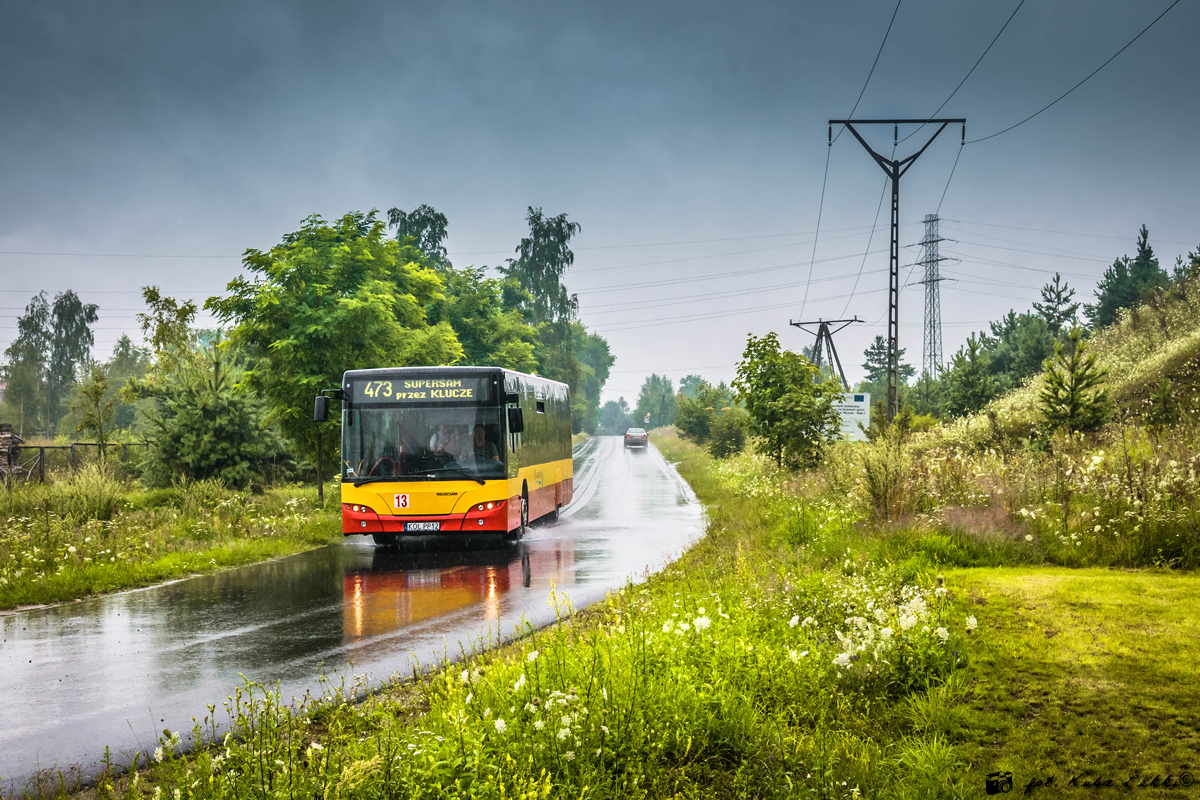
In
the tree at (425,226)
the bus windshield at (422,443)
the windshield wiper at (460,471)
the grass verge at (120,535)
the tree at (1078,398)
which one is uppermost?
the tree at (425,226)

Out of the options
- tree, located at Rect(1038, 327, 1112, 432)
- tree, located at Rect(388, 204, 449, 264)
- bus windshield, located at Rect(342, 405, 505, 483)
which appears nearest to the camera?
bus windshield, located at Rect(342, 405, 505, 483)

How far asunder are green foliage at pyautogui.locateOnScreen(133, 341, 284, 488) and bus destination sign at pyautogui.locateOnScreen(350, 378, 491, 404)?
887cm

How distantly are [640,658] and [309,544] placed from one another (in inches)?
482

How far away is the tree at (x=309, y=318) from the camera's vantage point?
19656 mm

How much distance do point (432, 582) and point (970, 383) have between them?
28.3 meters

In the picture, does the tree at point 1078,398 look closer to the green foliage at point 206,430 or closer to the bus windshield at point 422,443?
the bus windshield at point 422,443

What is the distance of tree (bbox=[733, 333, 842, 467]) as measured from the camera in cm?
1973

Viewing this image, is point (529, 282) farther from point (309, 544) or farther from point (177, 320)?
point (309, 544)

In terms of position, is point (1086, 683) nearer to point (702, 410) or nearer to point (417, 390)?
point (417, 390)

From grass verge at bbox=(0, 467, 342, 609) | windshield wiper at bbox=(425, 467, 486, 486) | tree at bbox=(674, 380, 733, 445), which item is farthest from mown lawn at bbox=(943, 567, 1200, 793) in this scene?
tree at bbox=(674, 380, 733, 445)

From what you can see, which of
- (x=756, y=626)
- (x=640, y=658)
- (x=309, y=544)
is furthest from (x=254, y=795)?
(x=309, y=544)

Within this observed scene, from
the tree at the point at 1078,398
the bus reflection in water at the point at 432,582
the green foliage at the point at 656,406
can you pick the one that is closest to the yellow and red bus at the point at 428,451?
the bus reflection in water at the point at 432,582

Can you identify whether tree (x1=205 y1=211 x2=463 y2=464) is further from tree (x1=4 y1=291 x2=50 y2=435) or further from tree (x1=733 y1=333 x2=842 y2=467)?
tree (x1=4 y1=291 x2=50 y2=435)

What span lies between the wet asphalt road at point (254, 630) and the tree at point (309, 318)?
6045 mm
